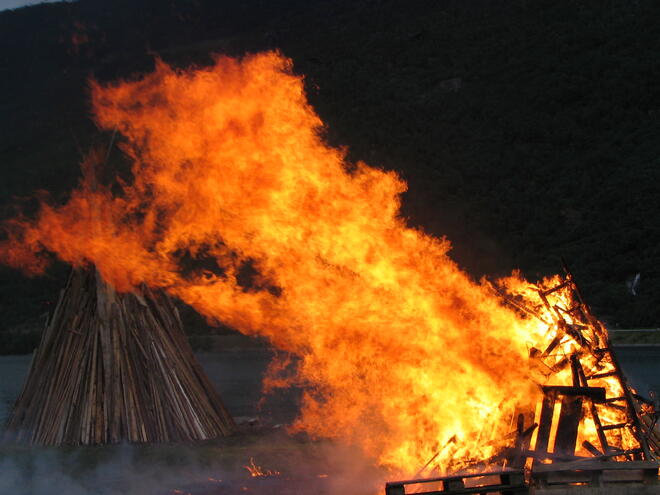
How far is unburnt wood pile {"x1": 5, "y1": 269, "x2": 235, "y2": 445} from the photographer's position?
46.2 feet

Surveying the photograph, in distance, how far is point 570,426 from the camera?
9391 mm

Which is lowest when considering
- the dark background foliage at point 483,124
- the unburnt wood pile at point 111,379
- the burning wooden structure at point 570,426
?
the burning wooden structure at point 570,426

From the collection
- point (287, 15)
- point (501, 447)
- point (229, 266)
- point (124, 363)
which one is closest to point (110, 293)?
point (124, 363)

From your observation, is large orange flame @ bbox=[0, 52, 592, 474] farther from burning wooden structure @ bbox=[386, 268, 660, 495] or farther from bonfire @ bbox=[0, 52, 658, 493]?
burning wooden structure @ bbox=[386, 268, 660, 495]

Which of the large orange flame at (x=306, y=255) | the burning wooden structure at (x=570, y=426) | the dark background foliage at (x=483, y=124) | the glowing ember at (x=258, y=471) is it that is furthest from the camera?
the dark background foliage at (x=483, y=124)

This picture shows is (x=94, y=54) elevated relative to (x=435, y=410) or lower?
elevated

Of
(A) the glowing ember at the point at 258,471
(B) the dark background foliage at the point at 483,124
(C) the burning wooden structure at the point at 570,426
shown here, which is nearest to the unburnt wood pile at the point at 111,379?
(A) the glowing ember at the point at 258,471

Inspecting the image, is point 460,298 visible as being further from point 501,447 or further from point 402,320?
point 501,447

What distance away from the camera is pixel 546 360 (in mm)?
10227

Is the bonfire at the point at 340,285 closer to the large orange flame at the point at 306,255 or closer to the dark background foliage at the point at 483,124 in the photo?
the large orange flame at the point at 306,255

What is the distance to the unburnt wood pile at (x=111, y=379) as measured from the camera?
14086mm

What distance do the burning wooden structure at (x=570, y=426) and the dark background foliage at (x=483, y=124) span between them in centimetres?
1778

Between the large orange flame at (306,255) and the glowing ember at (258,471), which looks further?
the glowing ember at (258,471)

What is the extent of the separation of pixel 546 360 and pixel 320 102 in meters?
35.9
